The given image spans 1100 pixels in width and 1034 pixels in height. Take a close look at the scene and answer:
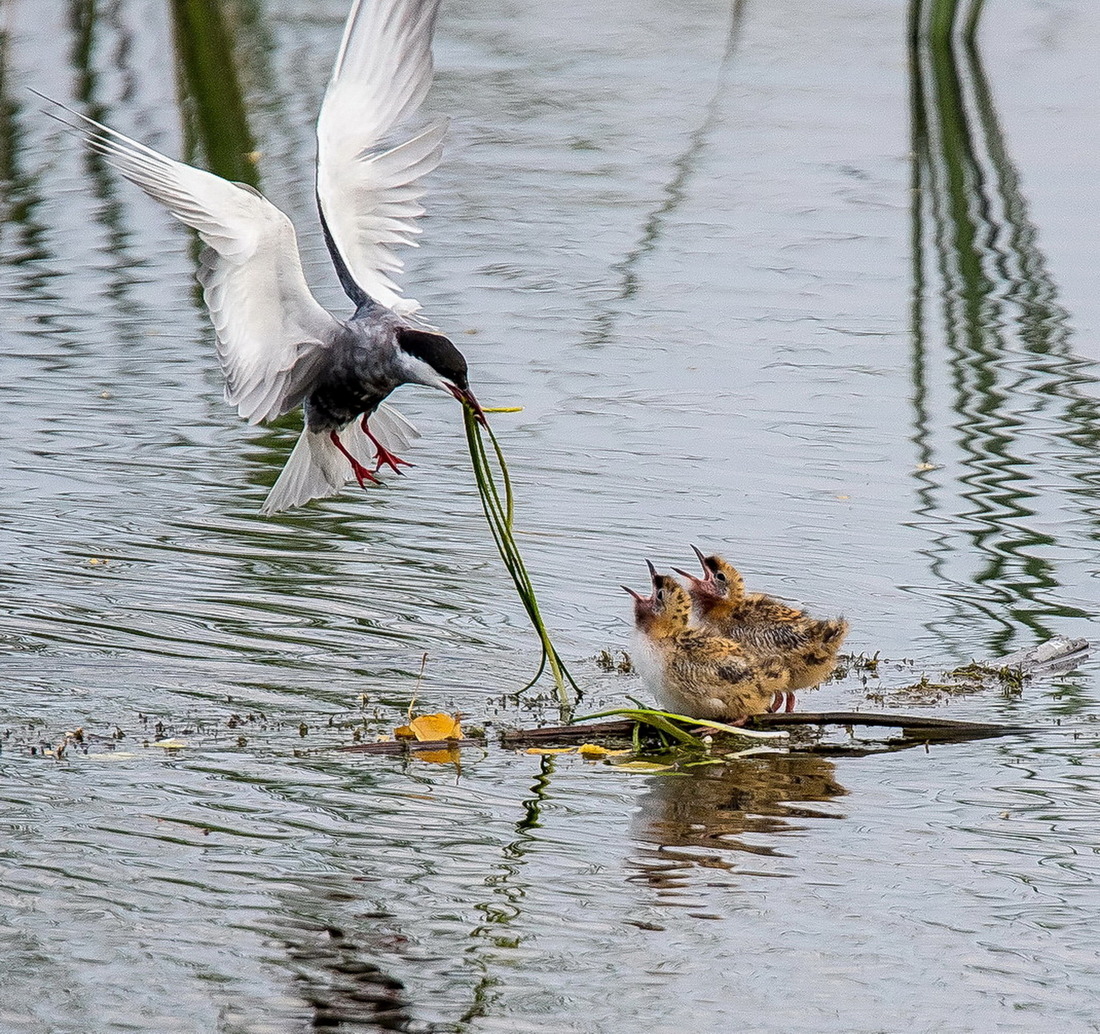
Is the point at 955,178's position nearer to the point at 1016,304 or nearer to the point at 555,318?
the point at 1016,304

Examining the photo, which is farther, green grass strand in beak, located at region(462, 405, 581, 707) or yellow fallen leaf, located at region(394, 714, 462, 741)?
green grass strand in beak, located at region(462, 405, 581, 707)

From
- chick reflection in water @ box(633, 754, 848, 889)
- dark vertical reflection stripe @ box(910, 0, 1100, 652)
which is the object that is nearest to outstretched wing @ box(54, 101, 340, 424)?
chick reflection in water @ box(633, 754, 848, 889)

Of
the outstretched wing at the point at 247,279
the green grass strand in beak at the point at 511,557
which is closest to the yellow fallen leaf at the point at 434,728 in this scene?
the green grass strand in beak at the point at 511,557

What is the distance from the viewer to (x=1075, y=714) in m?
6.11

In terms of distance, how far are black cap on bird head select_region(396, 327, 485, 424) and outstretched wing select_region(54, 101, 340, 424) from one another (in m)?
0.35

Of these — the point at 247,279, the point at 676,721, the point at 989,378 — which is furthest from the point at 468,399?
the point at 989,378

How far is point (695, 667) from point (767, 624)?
0.36m

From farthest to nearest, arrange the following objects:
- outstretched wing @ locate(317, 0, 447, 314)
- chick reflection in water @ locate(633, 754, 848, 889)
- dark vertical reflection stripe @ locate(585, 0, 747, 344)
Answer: dark vertical reflection stripe @ locate(585, 0, 747, 344) → outstretched wing @ locate(317, 0, 447, 314) → chick reflection in water @ locate(633, 754, 848, 889)

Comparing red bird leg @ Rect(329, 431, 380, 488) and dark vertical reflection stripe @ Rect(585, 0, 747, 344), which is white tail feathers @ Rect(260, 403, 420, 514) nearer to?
red bird leg @ Rect(329, 431, 380, 488)

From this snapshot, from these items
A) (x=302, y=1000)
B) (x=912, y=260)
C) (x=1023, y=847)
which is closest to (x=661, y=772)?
(x=1023, y=847)

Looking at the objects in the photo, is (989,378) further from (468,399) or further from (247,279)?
(247,279)

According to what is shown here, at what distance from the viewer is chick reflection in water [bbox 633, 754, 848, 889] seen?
510 cm

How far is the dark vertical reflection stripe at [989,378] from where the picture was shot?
748 centimetres

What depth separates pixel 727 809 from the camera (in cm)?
546
